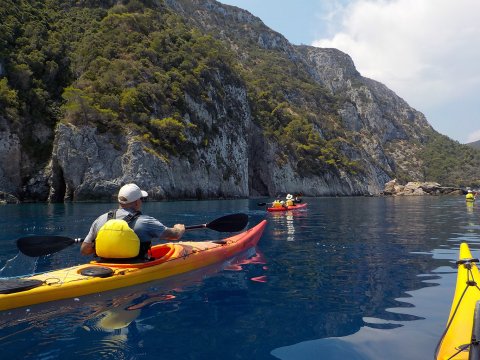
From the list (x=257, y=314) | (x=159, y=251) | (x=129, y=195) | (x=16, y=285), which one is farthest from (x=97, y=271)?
(x=257, y=314)

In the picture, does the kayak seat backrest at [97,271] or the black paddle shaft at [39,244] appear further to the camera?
the black paddle shaft at [39,244]

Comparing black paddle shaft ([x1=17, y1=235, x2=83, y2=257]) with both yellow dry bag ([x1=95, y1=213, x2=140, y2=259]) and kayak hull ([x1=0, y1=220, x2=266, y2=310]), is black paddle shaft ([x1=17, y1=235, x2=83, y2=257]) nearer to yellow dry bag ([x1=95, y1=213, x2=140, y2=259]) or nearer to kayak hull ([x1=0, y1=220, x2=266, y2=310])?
kayak hull ([x1=0, y1=220, x2=266, y2=310])

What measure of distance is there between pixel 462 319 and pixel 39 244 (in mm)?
6719

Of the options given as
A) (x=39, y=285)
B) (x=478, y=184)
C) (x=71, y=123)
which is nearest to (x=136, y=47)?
(x=71, y=123)

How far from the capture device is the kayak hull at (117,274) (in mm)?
→ 5543

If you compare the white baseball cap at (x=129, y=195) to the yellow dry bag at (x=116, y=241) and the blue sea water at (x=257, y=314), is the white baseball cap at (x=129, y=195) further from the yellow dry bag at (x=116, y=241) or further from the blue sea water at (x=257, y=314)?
the blue sea water at (x=257, y=314)

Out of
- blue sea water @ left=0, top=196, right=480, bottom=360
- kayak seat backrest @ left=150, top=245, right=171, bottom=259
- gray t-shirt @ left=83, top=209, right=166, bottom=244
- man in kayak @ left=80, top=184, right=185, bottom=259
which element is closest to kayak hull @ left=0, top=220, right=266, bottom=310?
kayak seat backrest @ left=150, top=245, right=171, bottom=259

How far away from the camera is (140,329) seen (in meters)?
4.77

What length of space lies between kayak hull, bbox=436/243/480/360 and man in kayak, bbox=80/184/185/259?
14.6 feet

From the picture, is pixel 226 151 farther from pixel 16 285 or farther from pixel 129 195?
pixel 16 285

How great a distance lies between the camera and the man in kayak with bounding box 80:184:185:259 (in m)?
6.38

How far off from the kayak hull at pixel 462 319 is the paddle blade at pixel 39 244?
641 centimetres

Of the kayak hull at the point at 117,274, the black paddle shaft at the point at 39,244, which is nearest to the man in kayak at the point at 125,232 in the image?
the kayak hull at the point at 117,274

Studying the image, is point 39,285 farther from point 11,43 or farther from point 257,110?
point 257,110
